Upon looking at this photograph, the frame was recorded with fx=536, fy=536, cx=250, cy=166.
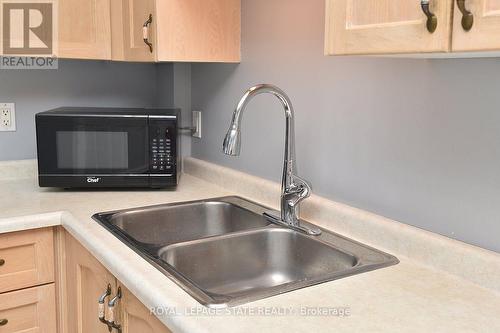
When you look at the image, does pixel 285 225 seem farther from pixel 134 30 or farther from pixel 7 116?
pixel 7 116

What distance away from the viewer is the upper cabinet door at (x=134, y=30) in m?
1.70

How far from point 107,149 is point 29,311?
567 mm

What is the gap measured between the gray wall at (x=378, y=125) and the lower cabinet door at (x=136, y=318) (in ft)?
2.04

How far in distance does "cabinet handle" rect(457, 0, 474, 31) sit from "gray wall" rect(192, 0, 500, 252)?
13.7 inches

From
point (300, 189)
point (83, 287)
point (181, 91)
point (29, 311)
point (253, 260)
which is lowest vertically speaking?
point (29, 311)

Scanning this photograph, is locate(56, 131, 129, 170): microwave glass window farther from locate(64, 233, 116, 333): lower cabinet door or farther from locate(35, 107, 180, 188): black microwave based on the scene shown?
locate(64, 233, 116, 333): lower cabinet door

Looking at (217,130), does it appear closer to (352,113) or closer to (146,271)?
(352,113)

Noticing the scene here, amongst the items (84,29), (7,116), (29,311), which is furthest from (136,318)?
(7,116)

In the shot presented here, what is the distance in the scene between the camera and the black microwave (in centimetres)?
180

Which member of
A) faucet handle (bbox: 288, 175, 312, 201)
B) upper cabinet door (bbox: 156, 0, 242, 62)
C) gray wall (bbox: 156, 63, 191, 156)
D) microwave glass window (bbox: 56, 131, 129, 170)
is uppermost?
upper cabinet door (bbox: 156, 0, 242, 62)

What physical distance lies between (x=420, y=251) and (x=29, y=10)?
1473mm

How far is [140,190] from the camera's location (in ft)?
6.17

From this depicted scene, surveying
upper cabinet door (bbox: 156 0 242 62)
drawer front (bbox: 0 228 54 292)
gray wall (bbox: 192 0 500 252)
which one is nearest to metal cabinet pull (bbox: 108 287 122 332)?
drawer front (bbox: 0 228 54 292)

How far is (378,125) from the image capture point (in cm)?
134
